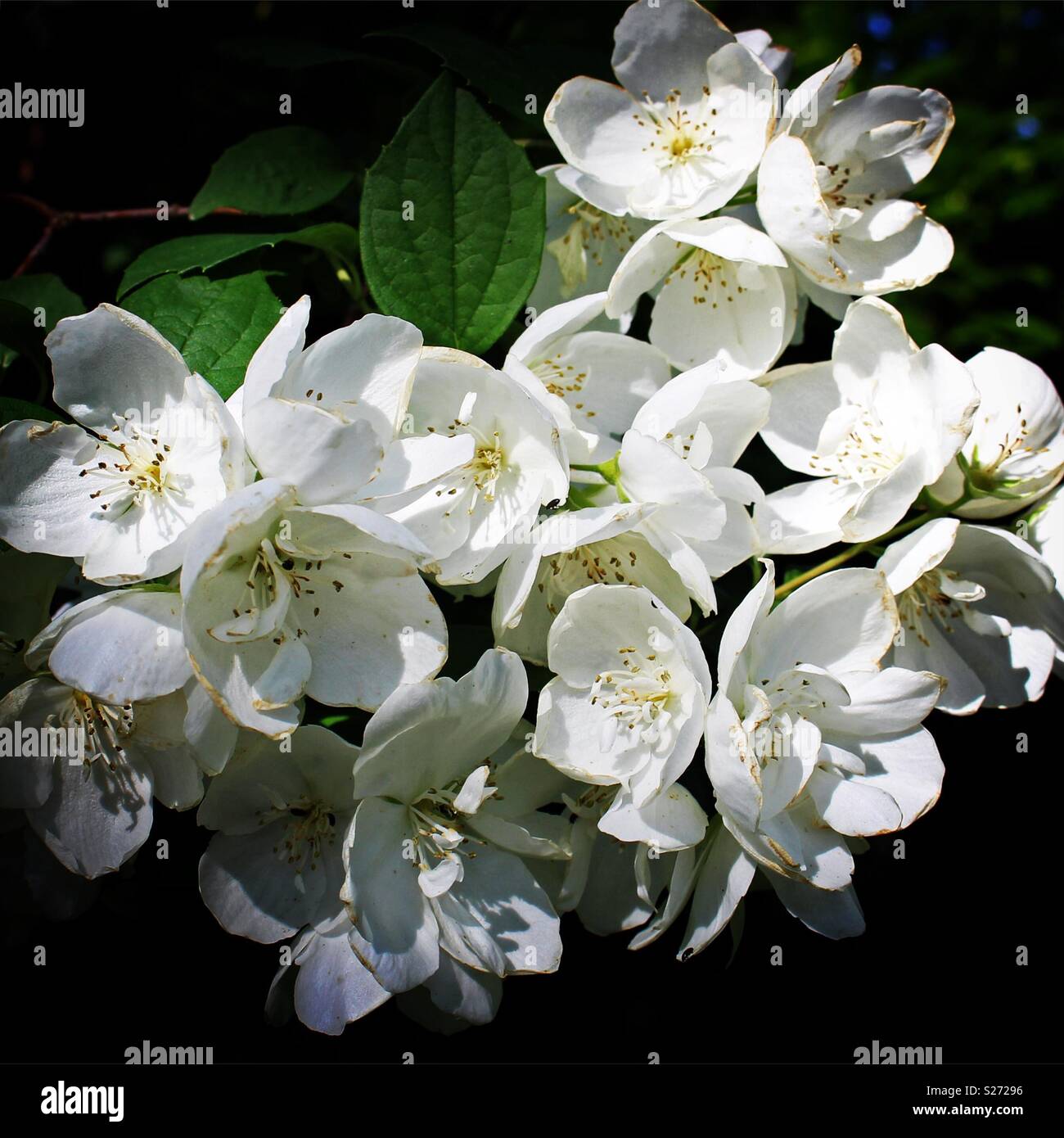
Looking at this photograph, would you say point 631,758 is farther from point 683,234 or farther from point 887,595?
point 683,234

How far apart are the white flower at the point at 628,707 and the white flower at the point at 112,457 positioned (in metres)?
0.42

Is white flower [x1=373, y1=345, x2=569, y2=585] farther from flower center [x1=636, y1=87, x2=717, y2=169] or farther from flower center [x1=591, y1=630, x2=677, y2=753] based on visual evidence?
flower center [x1=636, y1=87, x2=717, y2=169]

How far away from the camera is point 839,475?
134 centimetres

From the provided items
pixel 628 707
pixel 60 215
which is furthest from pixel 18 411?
pixel 628 707

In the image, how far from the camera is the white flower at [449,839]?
3.49 ft

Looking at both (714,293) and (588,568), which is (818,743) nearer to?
(588,568)

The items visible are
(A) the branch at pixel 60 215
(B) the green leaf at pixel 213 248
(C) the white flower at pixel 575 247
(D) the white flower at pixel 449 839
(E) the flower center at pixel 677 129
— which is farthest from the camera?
(A) the branch at pixel 60 215

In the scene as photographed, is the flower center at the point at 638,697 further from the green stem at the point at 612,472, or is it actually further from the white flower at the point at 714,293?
the white flower at the point at 714,293

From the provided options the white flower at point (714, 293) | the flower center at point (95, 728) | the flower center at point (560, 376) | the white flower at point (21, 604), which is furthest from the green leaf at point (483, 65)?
the flower center at point (95, 728)

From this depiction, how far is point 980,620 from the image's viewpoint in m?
1.29

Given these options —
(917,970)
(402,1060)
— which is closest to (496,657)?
(402,1060)
